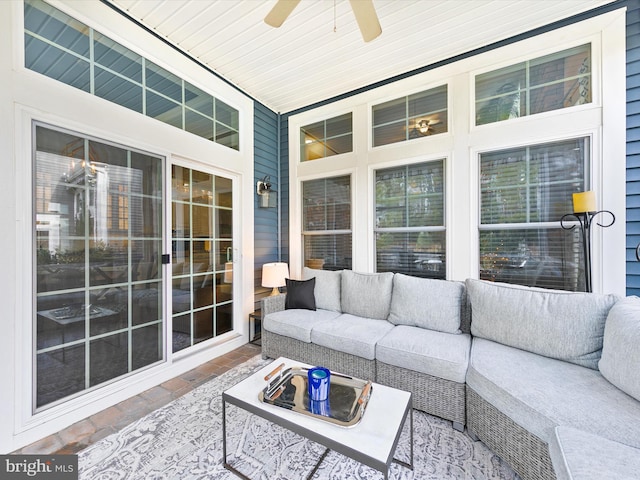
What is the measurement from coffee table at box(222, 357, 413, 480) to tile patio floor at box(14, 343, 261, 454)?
0.98 metres

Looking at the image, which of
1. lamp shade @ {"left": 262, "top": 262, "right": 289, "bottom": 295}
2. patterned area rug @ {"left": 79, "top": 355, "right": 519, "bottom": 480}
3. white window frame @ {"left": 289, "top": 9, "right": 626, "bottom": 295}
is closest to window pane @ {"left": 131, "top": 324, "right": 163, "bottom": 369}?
patterned area rug @ {"left": 79, "top": 355, "right": 519, "bottom": 480}

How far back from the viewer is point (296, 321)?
9.23 ft

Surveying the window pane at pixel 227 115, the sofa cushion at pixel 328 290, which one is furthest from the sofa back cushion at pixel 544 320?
the window pane at pixel 227 115

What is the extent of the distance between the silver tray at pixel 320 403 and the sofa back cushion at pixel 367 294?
1.18m

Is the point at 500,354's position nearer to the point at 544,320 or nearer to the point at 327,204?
the point at 544,320

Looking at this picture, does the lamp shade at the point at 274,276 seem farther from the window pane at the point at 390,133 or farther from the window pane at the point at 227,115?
the window pane at the point at 390,133

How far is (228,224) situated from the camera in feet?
11.3

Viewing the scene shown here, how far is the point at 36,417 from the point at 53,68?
2505 millimetres

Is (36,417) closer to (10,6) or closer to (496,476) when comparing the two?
(10,6)

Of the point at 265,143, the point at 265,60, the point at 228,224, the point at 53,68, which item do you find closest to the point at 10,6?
the point at 53,68

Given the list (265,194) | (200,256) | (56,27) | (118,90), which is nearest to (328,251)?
(265,194)

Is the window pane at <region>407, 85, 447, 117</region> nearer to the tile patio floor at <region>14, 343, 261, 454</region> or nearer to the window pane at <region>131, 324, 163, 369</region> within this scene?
the tile patio floor at <region>14, 343, 261, 454</region>

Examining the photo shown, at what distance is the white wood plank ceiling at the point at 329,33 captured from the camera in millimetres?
2342

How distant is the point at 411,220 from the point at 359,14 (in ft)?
6.90
